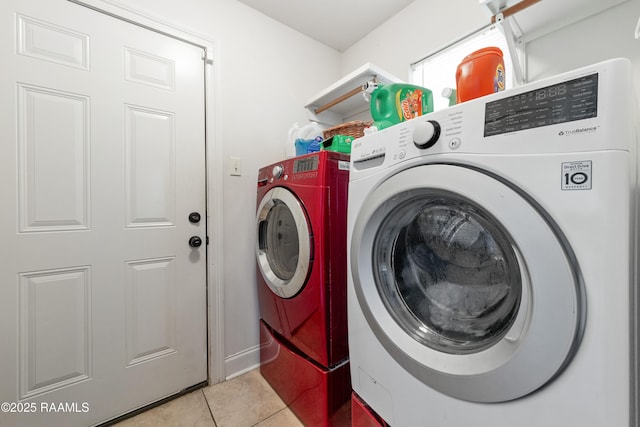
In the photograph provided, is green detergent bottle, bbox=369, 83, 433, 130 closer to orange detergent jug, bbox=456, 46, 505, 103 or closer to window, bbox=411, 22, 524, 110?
window, bbox=411, 22, 524, 110

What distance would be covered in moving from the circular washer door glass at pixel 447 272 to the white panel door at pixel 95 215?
1.06 meters

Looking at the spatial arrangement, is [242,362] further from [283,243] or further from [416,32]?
[416,32]

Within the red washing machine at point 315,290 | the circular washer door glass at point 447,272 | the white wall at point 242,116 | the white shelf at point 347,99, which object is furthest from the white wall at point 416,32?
the circular washer door glass at point 447,272

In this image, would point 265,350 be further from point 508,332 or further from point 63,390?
point 508,332

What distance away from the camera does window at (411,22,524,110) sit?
124 cm

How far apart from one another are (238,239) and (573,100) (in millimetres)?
1427

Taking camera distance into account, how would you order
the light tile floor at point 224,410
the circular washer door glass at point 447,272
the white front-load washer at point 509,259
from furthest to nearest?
the light tile floor at point 224,410 → the circular washer door glass at point 447,272 → the white front-load washer at point 509,259

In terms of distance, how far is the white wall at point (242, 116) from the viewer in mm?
1421

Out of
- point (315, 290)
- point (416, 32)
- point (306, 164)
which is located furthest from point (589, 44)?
point (315, 290)

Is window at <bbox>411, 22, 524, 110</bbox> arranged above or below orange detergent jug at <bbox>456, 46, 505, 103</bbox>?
above

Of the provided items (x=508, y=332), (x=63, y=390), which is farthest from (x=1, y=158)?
(x=508, y=332)

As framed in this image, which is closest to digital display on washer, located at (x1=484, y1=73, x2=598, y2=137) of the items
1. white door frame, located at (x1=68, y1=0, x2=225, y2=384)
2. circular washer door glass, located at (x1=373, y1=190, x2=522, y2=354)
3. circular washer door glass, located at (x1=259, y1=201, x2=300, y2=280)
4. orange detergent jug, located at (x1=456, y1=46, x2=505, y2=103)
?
circular washer door glass, located at (x1=373, y1=190, x2=522, y2=354)

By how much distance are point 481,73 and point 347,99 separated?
1043 millimetres

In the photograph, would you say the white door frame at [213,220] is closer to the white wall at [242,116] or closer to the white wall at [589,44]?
the white wall at [242,116]
